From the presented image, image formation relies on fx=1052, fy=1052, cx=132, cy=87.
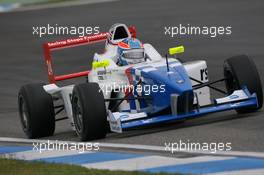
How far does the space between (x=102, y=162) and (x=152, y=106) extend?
2.34 m

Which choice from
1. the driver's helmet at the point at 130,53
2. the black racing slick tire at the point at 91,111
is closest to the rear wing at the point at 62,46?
the driver's helmet at the point at 130,53

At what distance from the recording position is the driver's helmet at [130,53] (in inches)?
542

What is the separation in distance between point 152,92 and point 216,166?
312 cm

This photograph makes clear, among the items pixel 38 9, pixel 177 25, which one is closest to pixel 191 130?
pixel 177 25

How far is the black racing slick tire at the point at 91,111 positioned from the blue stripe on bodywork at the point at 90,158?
103cm

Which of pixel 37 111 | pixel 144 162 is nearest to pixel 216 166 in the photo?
pixel 144 162

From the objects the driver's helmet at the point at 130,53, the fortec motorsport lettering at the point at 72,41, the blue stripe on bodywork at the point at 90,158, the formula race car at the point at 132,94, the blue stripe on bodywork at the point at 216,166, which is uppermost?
the fortec motorsport lettering at the point at 72,41

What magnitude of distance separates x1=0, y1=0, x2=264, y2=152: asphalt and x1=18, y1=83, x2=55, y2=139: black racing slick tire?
0.80 ft

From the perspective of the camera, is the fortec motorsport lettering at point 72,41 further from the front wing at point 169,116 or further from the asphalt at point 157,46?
the front wing at point 169,116

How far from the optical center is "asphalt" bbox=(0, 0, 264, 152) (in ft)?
40.7

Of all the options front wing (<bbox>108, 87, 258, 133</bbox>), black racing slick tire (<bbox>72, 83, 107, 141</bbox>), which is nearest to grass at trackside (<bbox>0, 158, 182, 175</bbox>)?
black racing slick tire (<bbox>72, 83, 107, 141</bbox>)

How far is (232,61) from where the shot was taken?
13359mm

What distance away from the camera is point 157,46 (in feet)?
73.7

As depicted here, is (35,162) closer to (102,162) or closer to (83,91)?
(102,162)
